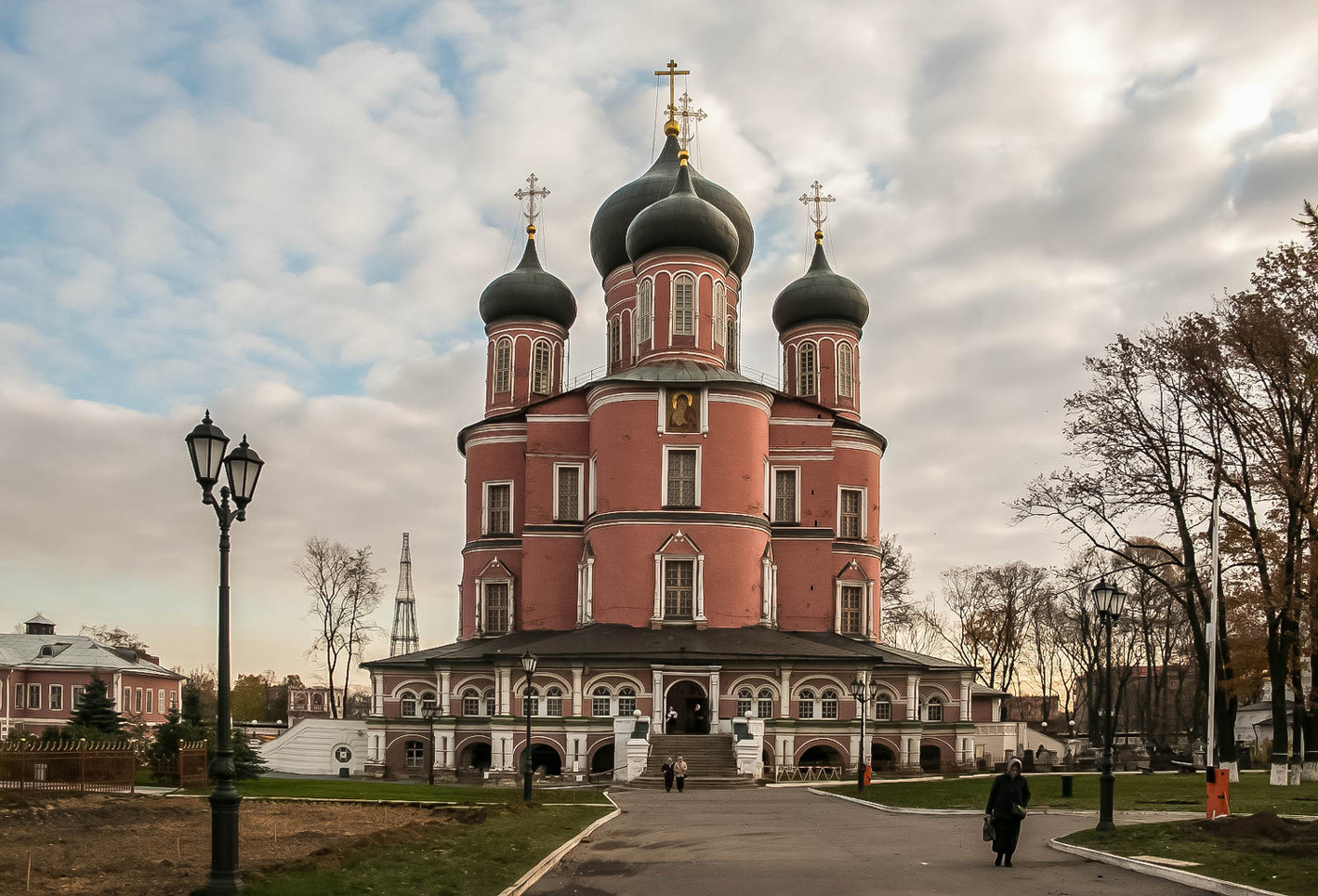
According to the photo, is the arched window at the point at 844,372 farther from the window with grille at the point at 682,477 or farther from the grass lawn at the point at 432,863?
the grass lawn at the point at 432,863

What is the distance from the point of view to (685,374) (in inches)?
1638

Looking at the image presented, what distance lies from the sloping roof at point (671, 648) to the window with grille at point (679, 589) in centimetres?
65

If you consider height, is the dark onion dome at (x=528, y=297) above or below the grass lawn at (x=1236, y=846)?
above

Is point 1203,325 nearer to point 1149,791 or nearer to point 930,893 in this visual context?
point 1149,791

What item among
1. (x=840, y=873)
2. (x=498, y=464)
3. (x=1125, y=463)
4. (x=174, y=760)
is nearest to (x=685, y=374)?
(x=498, y=464)

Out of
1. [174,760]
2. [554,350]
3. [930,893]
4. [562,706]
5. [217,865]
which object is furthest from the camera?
[554,350]

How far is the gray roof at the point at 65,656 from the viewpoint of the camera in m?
62.0

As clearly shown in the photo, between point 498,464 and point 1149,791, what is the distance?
26.7 meters

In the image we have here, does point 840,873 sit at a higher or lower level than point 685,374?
lower

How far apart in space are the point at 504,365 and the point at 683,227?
33.9ft

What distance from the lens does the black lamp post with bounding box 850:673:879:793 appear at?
3009cm

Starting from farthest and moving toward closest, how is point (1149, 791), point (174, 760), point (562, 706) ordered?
point (562, 706) → point (174, 760) → point (1149, 791)

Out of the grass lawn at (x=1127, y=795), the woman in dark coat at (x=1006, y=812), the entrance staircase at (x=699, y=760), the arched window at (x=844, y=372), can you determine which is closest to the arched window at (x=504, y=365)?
the arched window at (x=844, y=372)

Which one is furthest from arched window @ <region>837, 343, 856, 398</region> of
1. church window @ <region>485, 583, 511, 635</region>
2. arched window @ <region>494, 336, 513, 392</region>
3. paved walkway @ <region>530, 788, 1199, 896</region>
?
paved walkway @ <region>530, 788, 1199, 896</region>
